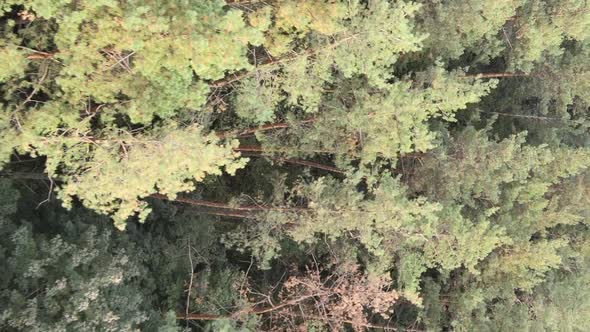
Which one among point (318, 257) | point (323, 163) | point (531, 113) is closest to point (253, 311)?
point (318, 257)

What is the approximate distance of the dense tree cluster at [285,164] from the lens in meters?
7.90

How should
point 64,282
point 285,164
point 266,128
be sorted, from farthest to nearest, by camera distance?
point 285,164 → point 266,128 → point 64,282

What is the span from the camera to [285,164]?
13500 mm

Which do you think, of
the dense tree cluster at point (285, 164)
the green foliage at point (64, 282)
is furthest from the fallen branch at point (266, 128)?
the green foliage at point (64, 282)

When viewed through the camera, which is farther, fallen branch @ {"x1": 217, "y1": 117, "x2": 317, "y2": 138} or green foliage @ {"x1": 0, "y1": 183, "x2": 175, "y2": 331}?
fallen branch @ {"x1": 217, "y1": 117, "x2": 317, "y2": 138}

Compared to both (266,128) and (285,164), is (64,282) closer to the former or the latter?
(266,128)

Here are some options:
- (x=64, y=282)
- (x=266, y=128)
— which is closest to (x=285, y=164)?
(x=266, y=128)

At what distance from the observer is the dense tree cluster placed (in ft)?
25.9

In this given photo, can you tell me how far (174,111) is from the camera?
9250 mm

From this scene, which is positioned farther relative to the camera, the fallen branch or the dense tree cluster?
the fallen branch

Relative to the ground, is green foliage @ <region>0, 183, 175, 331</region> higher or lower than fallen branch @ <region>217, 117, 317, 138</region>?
lower

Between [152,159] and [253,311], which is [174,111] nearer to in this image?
[152,159]

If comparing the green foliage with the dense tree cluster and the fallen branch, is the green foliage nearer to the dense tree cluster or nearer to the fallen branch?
the dense tree cluster

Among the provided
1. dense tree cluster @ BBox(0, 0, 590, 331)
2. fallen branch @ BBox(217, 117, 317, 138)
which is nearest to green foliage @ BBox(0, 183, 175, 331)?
dense tree cluster @ BBox(0, 0, 590, 331)
